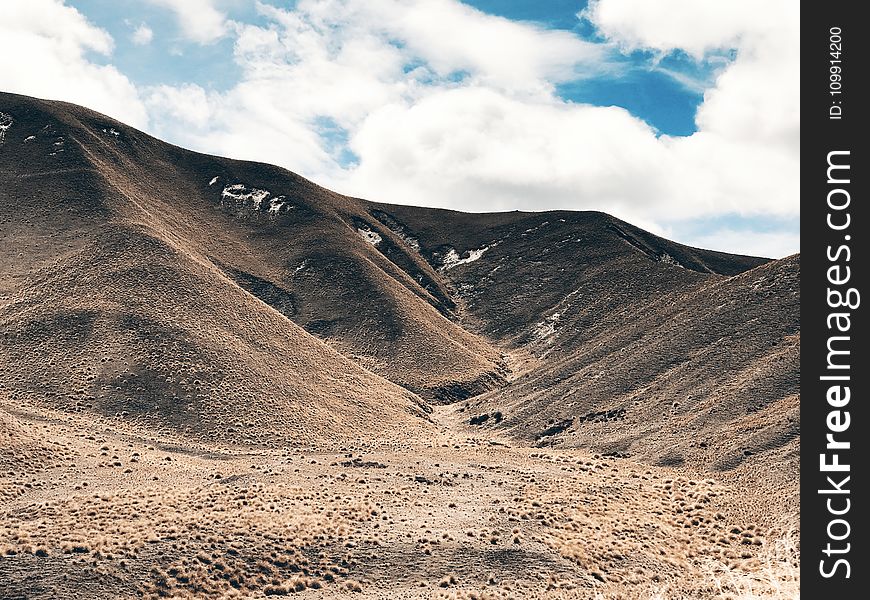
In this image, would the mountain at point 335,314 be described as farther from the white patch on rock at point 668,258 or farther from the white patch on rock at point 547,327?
the white patch on rock at point 668,258

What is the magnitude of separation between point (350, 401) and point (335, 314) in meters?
29.0

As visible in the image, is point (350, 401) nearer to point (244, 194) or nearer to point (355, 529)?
point (355, 529)

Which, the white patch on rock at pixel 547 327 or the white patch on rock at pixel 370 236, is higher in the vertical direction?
the white patch on rock at pixel 370 236

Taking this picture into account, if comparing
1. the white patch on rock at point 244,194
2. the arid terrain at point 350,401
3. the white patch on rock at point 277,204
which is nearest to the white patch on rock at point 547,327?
the arid terrain at point 350,401

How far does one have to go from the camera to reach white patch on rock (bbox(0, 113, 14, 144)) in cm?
10930

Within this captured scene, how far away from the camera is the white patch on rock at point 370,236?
12019cm

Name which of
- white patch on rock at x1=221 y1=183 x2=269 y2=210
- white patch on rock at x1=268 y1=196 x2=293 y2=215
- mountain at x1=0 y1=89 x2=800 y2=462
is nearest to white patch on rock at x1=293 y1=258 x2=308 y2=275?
mountain at x1=0 y1=89 x2=800 y2=462

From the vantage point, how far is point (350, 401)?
205 feet

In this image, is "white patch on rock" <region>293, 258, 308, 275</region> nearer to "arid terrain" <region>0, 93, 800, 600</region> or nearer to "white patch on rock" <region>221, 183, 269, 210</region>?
"arid terrain" <region>0, 93, 800, 600</region>

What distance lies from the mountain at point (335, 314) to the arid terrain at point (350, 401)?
1.18ft

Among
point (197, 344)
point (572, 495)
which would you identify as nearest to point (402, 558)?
point (572, 495)

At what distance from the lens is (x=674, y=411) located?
181 feet
